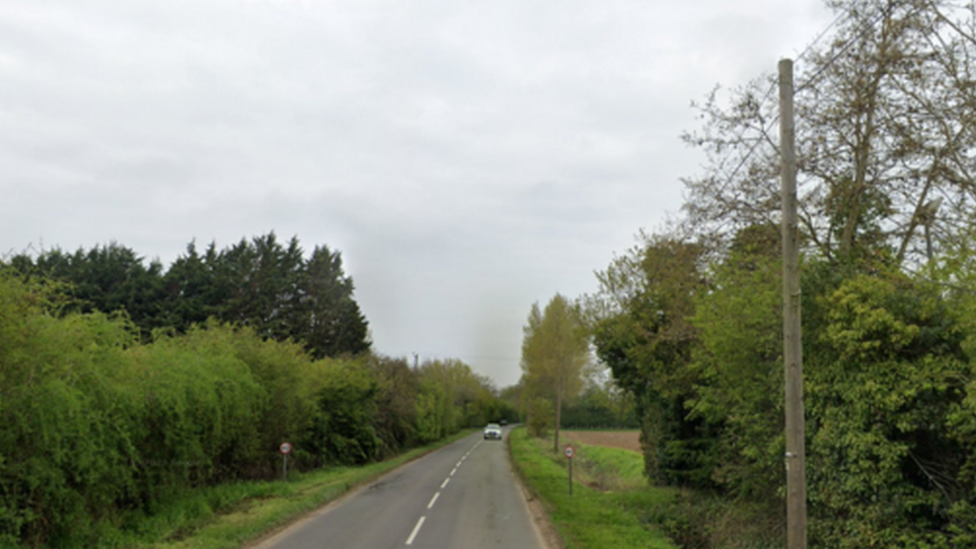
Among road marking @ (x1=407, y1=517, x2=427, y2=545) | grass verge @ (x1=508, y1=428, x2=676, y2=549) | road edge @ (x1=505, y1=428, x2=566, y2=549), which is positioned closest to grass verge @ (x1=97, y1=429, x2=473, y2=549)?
road marking @ (x1=407, y1=517, x2=427, y2=545)

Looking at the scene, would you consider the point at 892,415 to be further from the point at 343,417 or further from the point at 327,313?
the point at 327,313

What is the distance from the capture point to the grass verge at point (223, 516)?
11922mm

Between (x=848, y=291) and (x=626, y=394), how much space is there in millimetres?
16823

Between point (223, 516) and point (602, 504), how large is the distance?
10155 millimetres

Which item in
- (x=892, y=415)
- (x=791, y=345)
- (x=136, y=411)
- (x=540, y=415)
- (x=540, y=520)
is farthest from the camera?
(x=540, y=415)

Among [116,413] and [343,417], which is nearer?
[116,413]

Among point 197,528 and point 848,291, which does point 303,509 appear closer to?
point 197,528

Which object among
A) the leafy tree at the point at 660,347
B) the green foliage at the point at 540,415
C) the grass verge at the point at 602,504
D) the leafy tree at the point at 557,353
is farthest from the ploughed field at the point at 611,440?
the leafy tree at the point at 660,347

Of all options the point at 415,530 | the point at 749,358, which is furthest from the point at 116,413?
the point at 749,358

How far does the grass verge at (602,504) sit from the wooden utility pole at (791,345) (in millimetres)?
4483

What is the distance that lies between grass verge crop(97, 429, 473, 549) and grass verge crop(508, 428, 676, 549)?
6.14m

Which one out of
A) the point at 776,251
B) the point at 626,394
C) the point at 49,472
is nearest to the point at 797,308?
the point at 776,251

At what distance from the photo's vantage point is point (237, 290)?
4997 cm

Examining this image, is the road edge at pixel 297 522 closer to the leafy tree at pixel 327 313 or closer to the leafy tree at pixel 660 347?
the leafy tree at pixel 660 347
